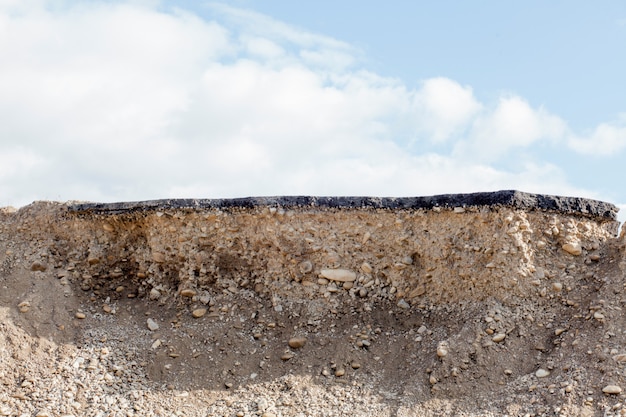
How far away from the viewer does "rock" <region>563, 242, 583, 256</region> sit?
8.10 meters

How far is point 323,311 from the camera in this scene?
842cm

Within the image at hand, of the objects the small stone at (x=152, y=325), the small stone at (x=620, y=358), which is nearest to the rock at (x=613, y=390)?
the small stone at (x=620, y=358)

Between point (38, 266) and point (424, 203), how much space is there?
208 inches

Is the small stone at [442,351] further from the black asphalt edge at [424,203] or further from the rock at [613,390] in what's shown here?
the black asphalt edge at [424,203]

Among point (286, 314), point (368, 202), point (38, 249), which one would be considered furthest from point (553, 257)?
point (38, 249)

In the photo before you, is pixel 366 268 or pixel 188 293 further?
pixel 188 293

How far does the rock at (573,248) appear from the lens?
8.10m

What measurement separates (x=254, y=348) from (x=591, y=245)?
4.28 metres

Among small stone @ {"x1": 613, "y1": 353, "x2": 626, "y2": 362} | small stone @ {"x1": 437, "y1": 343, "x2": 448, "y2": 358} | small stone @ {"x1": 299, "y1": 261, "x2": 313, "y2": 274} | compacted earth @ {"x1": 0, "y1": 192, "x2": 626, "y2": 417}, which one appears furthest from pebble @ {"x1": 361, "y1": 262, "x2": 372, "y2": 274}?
small stone @ {"x1": 613, "y1": 353, "x2": 626, "y2": 362}

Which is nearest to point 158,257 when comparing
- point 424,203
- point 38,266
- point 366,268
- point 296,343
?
point 38,266

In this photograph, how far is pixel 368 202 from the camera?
852 cm

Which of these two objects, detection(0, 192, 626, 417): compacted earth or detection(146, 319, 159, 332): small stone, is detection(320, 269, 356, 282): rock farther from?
detection(146, 319, 159, 332): small stone

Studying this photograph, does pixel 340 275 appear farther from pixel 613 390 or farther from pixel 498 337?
pixel 613 390

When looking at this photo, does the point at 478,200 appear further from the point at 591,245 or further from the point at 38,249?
the point at 38,249
